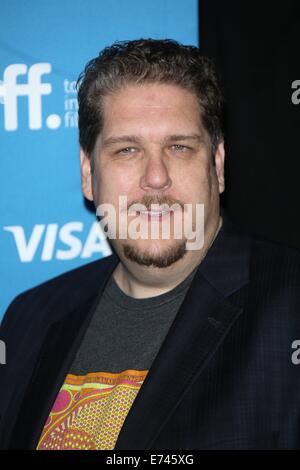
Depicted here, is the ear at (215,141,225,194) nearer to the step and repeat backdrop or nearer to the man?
the man

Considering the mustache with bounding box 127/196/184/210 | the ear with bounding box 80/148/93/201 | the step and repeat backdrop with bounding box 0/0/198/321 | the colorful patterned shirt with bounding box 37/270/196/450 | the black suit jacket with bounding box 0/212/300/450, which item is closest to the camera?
the black suit jacket with bounding box 0/212/300/450

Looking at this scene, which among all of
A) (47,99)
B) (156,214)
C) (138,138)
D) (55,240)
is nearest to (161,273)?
(156,214)

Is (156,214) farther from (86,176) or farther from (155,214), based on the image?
(86,176)

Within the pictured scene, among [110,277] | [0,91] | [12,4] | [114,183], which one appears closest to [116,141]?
[114,183]

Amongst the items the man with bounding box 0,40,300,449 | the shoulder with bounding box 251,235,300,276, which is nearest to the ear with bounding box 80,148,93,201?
the man with bounding box 0,40,300,449

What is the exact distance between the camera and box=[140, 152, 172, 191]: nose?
5.84 ft

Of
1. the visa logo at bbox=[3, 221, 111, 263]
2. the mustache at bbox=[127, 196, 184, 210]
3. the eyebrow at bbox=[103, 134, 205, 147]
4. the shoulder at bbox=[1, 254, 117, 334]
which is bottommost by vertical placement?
the shoulder at bbox=[1, 254, 117, 334]

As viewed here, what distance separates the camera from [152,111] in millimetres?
1843

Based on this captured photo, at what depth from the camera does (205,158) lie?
6.24ft

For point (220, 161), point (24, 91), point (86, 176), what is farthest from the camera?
point (24, 91)

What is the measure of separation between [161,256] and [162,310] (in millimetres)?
190

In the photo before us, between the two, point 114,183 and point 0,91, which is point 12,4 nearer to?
point 0,91

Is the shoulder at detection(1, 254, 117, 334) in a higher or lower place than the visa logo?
lower

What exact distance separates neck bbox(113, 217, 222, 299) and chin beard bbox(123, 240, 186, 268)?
2 centimetres
